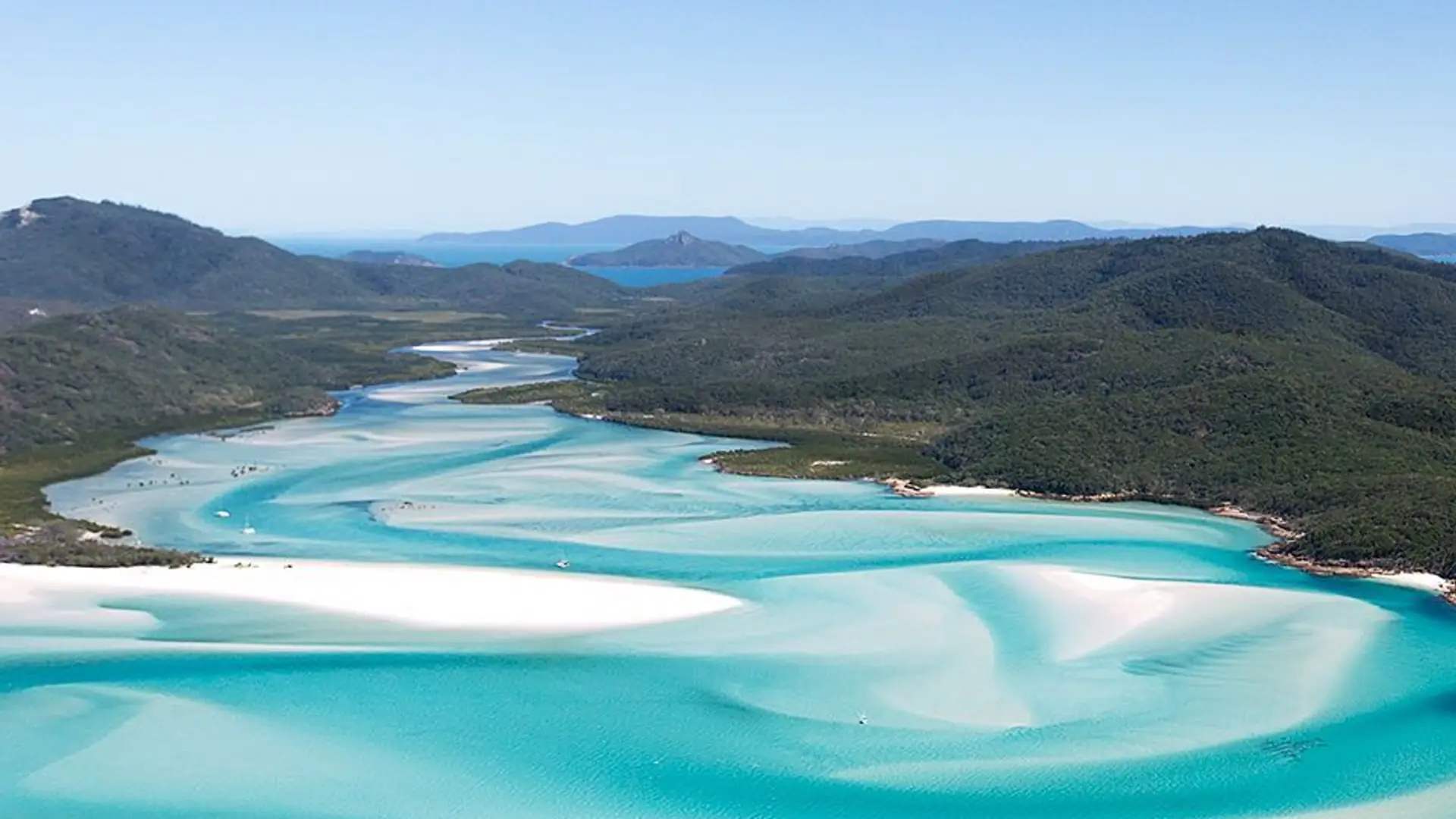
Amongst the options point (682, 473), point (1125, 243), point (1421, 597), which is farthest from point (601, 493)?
point (1125, 243)

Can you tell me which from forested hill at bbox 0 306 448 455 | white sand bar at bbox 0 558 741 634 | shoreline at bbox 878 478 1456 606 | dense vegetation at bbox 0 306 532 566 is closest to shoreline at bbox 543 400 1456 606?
shoreline at bbox 878 478 1456 606

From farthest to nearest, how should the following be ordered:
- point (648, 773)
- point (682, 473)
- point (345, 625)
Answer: point (682, 473), point (345, 625), point (648, 773)

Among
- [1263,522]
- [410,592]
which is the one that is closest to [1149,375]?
[1263,522]

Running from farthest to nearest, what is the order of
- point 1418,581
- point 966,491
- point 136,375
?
point 136,375 < point 966,491 < point 1418,581

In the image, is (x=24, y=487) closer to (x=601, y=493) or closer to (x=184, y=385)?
(x=601, y=493)

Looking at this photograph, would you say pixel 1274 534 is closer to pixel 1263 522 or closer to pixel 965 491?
pixel 1263 522
